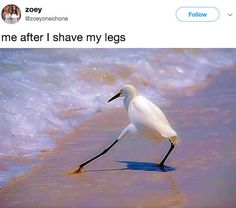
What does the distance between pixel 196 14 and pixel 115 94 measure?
33 centimetres

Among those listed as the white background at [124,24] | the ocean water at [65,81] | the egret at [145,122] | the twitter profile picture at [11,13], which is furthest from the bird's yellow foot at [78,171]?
Result: the twitter profile picture at [11,13]

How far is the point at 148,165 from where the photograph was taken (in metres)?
1.78

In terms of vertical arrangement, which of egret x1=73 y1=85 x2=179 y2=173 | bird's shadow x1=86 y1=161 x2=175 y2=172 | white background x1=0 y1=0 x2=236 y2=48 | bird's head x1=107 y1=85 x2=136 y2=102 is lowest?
bird's shadow x1=86 y1=161 x2=175 y2=172

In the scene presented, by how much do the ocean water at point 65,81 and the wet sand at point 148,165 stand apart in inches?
1.8

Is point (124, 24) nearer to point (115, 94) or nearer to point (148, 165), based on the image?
point (115, 94)

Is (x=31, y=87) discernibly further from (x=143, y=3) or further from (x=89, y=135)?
(x=143, y=3)

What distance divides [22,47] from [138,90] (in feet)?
1.18

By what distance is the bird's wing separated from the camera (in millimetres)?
1777

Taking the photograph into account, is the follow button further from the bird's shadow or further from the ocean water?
the bird's shadow

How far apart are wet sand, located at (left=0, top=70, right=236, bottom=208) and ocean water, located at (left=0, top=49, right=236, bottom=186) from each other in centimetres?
5

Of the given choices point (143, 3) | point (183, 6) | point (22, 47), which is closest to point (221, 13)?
point (183, 6)

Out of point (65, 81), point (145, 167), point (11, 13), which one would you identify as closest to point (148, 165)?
point (145, 167)

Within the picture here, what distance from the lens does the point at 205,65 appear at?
185 cm

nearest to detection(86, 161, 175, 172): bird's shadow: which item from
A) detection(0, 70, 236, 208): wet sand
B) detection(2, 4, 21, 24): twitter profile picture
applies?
detection(0, 70, 236, 208): wet sand
